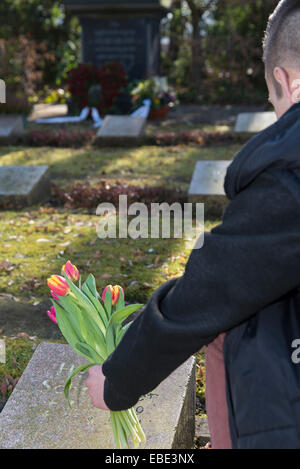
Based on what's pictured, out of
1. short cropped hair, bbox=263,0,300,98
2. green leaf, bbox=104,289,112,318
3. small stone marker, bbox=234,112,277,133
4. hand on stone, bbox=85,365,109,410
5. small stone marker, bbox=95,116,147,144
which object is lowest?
small stone marker, bbox=95,116,147,144

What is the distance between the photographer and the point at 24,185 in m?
6.26

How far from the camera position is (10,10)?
18.8 metres

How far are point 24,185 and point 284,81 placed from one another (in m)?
5.23

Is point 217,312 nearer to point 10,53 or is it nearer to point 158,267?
point 158,267

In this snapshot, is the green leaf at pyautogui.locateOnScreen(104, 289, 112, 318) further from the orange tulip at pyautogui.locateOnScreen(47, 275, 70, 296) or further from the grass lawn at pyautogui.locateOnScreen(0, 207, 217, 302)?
the grass lawn at pyautogui.locateOnScreen(0, 207, 217, 302)

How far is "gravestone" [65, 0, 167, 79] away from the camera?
12.9m

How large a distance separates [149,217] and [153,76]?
8515 millimetres

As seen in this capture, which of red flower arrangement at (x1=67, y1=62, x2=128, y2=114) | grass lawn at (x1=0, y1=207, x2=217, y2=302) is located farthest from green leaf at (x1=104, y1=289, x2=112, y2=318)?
red flower arrangement at (x1=67, y1=62, x2=128, y2=114)

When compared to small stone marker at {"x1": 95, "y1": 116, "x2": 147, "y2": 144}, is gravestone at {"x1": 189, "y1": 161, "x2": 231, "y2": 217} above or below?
above

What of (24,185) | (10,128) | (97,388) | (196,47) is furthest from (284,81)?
(196,47)

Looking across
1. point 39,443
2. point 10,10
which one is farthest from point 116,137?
point 10,10

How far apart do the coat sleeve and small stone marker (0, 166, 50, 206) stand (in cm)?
501

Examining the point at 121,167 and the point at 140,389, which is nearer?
the point at 140,389

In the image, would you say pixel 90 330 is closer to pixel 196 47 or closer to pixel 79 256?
pixel 79 256
